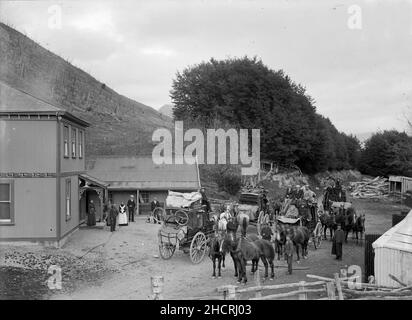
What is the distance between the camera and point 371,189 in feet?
148

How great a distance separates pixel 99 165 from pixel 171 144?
1041 centimetres

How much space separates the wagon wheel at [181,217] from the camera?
1579 centimetres

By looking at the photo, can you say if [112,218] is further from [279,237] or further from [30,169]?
[279,237]

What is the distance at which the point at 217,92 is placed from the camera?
41.8 metres

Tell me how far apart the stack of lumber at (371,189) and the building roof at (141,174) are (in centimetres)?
2251

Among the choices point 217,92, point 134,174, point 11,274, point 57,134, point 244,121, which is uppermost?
point 217,92

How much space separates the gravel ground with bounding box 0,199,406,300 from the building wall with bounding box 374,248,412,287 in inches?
89.7

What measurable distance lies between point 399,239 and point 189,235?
6.66 m

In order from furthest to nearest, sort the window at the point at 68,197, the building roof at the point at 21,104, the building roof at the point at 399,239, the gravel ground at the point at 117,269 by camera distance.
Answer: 1. the window at the point at 68,197
2. the building roof at the point at 21,104
3. the gravel ground at the point at 117,269
4. the building roof at the point at 399,239

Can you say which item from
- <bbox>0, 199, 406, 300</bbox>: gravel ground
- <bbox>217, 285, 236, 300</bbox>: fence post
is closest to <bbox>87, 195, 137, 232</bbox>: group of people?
<bbox>0, 199, 406, 300</bbox>: gravel ground

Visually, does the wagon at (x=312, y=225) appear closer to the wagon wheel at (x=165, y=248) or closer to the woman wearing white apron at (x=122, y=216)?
the wagon wheel at (x=165, y=248)

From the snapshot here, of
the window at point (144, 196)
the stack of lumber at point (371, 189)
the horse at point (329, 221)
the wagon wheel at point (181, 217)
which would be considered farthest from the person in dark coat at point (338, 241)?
the stack of lumber at point (371, 189)
